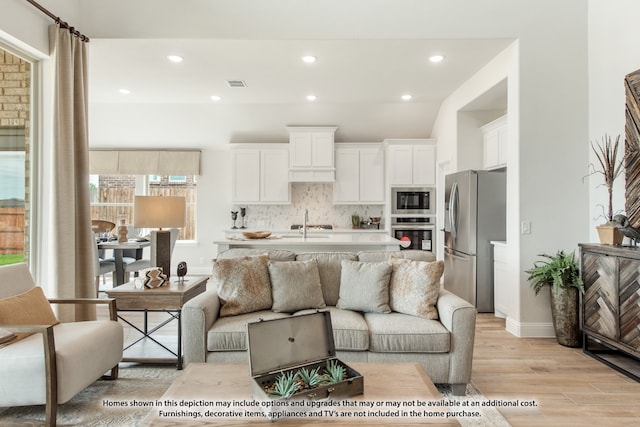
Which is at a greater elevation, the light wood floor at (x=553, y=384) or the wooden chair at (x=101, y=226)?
the wooden chair at (x=101, y=226)

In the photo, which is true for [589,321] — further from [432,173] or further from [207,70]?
[207,70]

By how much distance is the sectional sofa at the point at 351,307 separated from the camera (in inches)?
96.5

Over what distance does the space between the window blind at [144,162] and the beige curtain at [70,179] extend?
11.4 ft

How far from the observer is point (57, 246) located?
3.20 meters

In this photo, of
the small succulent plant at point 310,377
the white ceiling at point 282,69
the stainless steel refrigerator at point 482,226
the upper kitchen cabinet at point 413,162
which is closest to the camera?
the small succulent plant at point 310,377

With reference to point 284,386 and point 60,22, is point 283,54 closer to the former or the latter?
point 60,22

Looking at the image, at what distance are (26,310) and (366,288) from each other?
2.14 metres

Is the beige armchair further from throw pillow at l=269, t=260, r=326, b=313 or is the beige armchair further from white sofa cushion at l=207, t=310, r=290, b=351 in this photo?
throw pillow at l=269, t=260, r=326, b=313

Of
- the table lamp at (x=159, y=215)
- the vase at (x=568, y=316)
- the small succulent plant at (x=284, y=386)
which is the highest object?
the table lamp at (x=159, y=215)

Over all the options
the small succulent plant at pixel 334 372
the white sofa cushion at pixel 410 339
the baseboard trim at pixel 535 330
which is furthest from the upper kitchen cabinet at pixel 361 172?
Result: the small succulent plant at pixel 334 372

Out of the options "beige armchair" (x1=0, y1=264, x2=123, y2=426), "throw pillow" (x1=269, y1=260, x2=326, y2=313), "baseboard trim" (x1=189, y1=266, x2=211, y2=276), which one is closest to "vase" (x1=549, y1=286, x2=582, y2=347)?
"throw pillow" (x1=269, y1=260, x2=326, y2=313)

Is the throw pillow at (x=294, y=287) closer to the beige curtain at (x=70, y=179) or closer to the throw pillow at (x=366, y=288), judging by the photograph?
the throw pillow at (x=366, y=288)

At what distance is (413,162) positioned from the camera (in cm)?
660

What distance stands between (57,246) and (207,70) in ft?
8.40
